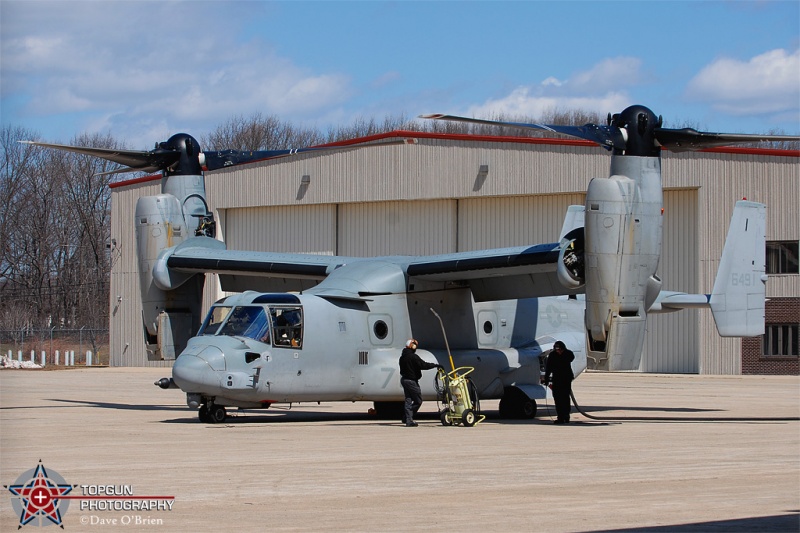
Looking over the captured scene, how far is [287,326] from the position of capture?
20.6 metres

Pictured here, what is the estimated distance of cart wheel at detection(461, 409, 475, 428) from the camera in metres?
20.3

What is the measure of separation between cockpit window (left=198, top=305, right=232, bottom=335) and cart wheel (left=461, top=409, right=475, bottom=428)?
15.9 feet

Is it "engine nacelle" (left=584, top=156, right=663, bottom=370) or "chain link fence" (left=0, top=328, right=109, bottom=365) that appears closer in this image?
"engine nacelle" (left=584, top=156, right=663, bottom=370)

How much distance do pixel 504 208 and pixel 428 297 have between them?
25.7 meters

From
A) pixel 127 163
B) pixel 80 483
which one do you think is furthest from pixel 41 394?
pixel 80 483

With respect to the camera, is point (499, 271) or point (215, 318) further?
point (499, 271)

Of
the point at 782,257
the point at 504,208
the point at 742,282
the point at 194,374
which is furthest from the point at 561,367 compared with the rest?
the point at 504,208

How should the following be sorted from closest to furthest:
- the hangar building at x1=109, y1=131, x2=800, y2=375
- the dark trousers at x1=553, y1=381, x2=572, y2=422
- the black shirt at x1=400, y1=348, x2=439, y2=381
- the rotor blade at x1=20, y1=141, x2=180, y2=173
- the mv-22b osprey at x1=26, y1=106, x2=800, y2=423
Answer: the mv-22b osprey at x1=26, y1=106, x2=800, y2=423
the black shirt at x1=400, y1=348, x2=439, y2=381
the dark trousers at x1=553, y1=381, x2=572, y2=422
the rotor blade at x1=20, y1=141, x2=180, y2=173
the hangar building at x1=109, y1=131, x2=800, y2=375

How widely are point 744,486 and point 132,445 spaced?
8741 mm

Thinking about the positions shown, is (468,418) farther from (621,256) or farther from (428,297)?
(621,256)

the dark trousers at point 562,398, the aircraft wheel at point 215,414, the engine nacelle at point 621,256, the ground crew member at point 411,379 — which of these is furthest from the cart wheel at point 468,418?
the aircraft wheel at point 215,414

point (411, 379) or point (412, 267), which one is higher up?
point (412, 267)

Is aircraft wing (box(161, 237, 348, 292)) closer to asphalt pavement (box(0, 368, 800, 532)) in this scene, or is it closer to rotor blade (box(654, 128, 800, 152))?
asphalt pavement (box(0, 368, 800, 532))

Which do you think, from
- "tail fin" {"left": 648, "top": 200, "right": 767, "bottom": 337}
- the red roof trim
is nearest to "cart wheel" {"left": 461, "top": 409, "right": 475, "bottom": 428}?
"tail fin" {"left": 648, "top": 200, "right": 767, "bottom": 337}
